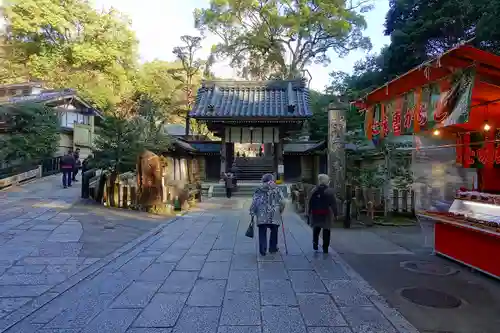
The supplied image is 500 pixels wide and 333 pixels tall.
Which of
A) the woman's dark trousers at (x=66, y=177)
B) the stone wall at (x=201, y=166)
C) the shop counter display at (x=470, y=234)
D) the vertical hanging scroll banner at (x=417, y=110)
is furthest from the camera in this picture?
the stone wall at (x=201, y=166)

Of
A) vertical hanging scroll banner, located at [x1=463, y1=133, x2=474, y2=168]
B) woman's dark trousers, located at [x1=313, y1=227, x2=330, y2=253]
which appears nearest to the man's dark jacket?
woman's dark trousers, located at [x1=313, y1=227, x2=330, y2=253]

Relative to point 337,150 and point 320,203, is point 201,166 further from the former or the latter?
point 320,203

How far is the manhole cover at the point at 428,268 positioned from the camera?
6094mm

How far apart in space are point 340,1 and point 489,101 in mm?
28094

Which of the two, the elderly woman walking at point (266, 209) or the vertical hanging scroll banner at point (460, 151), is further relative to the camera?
the vertical hanging scroll banner at point (460, 151)

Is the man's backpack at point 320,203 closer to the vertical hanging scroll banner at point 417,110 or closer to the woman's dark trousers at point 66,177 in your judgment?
the vertical hanging scroll banner at point 417,110

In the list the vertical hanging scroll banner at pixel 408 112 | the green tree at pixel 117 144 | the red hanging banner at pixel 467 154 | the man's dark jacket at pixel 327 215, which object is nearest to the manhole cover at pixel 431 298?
the man's dark jacket at pixel 327 215

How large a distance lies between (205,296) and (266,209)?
257 cm

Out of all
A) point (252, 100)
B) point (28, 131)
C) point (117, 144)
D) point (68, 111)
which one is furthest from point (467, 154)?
point (68, 111)

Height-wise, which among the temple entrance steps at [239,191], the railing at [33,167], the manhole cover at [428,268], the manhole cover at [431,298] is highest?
the railing at [33,167]

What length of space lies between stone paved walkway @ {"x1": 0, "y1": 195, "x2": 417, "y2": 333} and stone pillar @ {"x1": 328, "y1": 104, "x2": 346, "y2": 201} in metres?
3.80

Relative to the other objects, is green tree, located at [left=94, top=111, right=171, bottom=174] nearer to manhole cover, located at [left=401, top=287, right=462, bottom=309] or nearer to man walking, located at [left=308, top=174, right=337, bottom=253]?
man walking, located at [left=308, top=174, right=337, bottom=253]

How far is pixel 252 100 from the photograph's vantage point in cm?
2166

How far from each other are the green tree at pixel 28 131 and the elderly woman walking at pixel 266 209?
1641 cm
